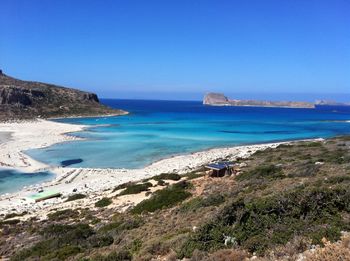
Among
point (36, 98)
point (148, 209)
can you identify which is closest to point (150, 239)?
point (148, 209)

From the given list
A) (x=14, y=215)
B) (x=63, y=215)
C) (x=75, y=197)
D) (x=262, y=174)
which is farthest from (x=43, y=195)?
(x=262, y=174)

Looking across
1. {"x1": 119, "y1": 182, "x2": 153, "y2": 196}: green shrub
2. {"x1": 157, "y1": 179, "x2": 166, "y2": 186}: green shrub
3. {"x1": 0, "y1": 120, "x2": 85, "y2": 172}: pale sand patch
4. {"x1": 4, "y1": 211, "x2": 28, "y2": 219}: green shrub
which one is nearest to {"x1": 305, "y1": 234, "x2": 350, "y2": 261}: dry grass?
{"x1": 119, "y1": 182, "x2": 153, "y2": 196}: green shrub

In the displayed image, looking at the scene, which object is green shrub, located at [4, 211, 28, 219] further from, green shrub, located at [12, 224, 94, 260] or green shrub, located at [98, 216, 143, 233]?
green shrub, located at [98, 216, 143, 233]

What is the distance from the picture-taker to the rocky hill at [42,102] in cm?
11400

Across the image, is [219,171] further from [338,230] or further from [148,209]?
[338,230]

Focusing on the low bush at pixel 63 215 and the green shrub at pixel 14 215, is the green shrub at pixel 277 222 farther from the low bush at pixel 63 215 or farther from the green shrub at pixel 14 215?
the green shrub at pixel 14 215

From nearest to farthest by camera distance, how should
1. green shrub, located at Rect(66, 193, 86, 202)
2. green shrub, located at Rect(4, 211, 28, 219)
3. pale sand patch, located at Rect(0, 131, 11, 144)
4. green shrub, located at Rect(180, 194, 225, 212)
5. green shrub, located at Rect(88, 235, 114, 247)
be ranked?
green shrub, located at Rect(88, 235, 114, 247) → green shrub, located at Rect(180, 194, 225, 212) → green shrub, located at Rect(4, 211, 28, 219) → green shrub, located at Rect(66, 193, 86, 202) → pale sand patch, located at Rect(0, 131, 11, 144)

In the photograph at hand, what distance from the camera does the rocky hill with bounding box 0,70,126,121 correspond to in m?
114

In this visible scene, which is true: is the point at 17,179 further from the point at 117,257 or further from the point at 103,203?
the point at 117,257

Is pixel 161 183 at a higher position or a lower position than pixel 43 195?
higher

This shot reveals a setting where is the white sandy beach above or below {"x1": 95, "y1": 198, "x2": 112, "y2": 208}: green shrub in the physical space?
below

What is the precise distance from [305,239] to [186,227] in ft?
16.0

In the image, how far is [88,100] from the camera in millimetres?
152625

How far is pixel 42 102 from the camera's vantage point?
129125mm
